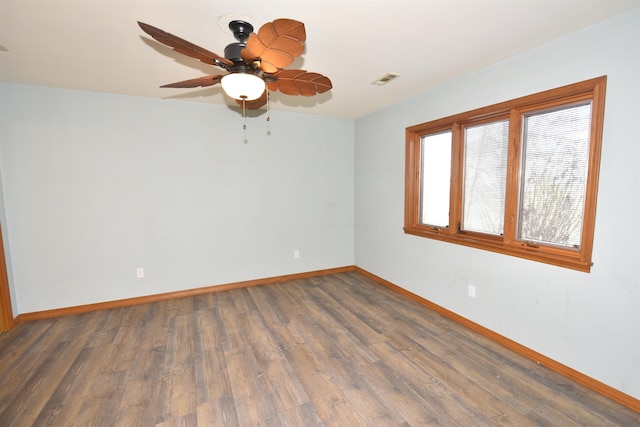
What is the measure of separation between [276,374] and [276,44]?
7.19 feet

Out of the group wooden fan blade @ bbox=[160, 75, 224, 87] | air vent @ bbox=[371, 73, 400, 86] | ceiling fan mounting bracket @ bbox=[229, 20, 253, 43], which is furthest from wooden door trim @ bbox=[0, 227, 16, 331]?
air vent @ bbox=[371, 73, 400, 86]

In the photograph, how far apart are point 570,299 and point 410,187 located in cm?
186

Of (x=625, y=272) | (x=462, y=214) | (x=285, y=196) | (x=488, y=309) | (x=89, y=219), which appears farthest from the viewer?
(x=285, y=196)

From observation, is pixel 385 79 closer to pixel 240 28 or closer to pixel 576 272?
pixel 240 28

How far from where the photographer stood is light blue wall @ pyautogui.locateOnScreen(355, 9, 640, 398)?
173 centimetres

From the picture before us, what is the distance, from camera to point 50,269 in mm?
3062

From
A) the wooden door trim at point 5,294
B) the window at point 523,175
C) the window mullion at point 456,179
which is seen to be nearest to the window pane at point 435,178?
the window at point 523,175

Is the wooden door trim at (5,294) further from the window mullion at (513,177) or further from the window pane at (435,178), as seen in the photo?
the window mullion at (513,177)

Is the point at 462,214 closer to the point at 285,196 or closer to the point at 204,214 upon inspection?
the point at 285,196

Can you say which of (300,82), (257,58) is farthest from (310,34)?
Answer: (257,58)

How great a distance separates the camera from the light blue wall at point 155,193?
296 centimetres

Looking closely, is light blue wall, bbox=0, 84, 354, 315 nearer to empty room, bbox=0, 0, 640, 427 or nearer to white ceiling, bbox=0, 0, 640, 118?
empty room, bbox=0, 0, 640, 427

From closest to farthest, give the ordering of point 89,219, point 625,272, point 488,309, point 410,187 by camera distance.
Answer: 1. point 625,272
2. point 488,309
3. point 89,219
4. point 410,187

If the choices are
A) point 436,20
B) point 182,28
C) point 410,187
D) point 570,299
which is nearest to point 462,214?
point 410,187
